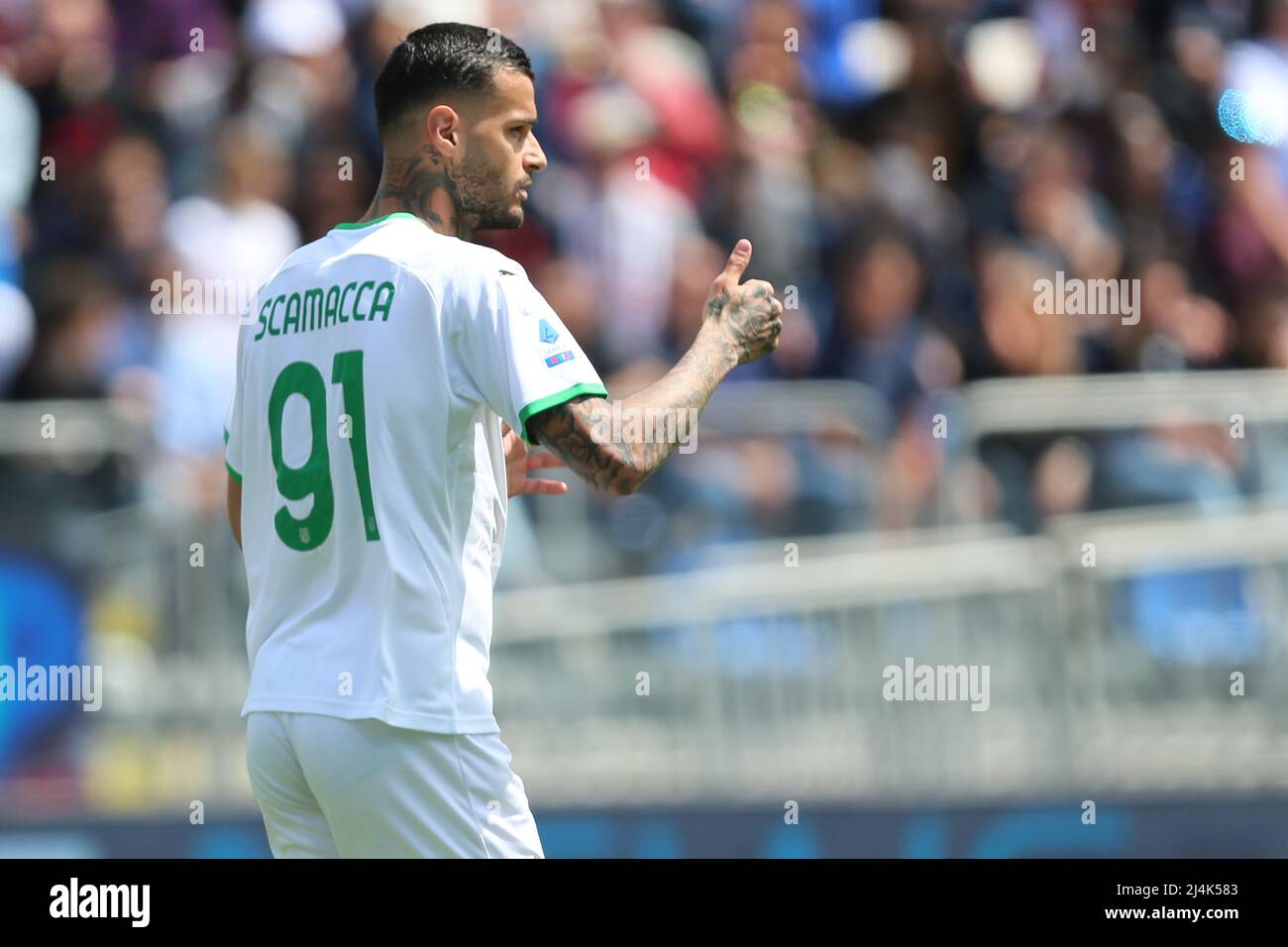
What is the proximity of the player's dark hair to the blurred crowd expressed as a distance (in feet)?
11.1

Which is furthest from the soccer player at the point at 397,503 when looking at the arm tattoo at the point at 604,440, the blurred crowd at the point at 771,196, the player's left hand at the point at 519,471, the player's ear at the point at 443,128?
the blurred crowd at the point at 771,196

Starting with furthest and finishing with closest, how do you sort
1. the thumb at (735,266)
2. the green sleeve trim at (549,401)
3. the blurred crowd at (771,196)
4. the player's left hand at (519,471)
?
1. the blurred crowd at (771,196)
2. the player's left hand at (519,471)
3. the thumb at (735,266)
4. the green sleeve trim at (549,401)

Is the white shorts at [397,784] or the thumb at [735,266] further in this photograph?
the thumb at [735,266]

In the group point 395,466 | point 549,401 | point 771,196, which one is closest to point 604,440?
point 549,401

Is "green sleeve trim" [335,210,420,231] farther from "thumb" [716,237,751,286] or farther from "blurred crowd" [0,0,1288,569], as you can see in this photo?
"blurred crowd" [0,0,1288,569]

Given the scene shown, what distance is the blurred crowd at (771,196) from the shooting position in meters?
6.80

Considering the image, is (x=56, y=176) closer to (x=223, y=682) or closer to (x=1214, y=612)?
(x=223, y=682)

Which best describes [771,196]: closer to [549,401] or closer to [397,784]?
[549,401]

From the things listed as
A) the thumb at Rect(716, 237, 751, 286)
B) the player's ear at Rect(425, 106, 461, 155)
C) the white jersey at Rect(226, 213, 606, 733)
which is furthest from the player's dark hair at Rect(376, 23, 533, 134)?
the thumb at Rect(716, 237, 751, 286)

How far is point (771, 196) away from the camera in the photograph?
320 inches

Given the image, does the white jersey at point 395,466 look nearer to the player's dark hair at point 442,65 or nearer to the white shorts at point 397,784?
the white shorts at point 397,784

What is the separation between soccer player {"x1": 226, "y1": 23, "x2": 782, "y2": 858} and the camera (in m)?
3.23

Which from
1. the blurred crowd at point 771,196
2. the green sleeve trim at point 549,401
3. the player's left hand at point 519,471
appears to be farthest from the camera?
the blurred crowd at point 771,196
